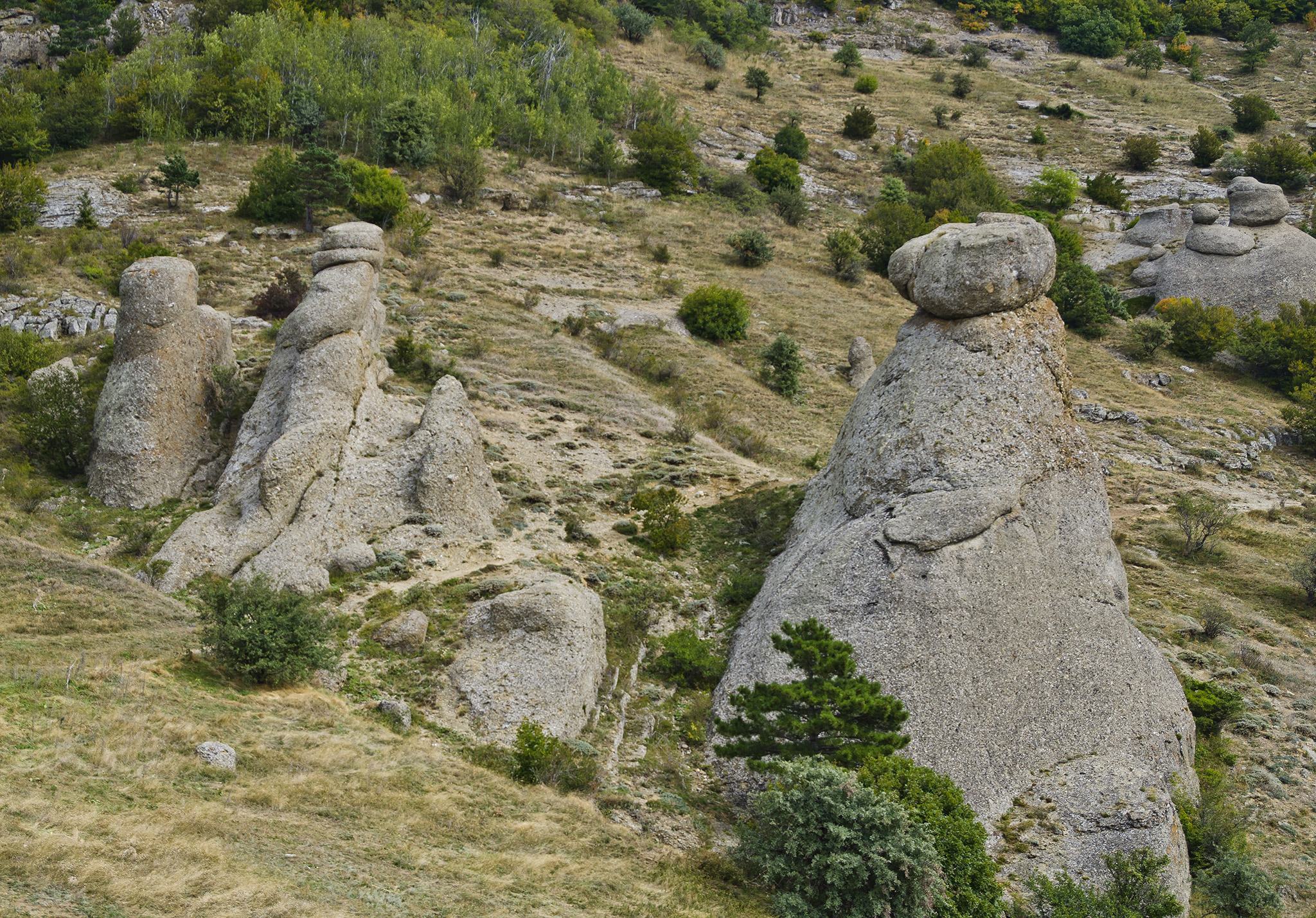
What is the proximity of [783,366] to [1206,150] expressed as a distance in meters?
45.0

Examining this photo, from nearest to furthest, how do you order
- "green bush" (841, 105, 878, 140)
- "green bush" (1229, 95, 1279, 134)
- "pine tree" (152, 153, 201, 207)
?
1. "pine tree" (152, 153, 201, 207)
2. "green bush" (841, 105, 878, 140)
3. "green bush" (1229, 95, 1279, 134)

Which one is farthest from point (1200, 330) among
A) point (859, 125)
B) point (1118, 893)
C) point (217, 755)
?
point (217, 755)

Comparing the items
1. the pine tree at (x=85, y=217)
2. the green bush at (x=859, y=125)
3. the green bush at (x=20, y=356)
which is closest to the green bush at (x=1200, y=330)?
the green bush at (x=859, y=125)

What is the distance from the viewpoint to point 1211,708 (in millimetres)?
15656

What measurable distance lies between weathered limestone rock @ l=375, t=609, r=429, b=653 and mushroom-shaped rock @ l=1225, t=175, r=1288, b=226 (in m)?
44.6

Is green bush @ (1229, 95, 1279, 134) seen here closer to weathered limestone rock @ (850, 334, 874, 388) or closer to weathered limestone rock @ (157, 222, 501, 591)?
weathered limestone rock @ (850, 334, 874, 388)

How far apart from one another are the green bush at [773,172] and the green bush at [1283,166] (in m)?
29.1

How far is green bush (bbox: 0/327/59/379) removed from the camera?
19828 millimetres

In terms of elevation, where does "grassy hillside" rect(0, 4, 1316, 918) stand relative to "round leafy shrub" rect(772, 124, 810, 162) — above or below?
below

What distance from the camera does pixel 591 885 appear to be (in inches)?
380

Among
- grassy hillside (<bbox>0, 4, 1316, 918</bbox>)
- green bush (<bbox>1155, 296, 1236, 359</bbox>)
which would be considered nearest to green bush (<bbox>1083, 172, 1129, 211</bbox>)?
green bush (<bbox>1155, 296, 1236, 359</bbox>)

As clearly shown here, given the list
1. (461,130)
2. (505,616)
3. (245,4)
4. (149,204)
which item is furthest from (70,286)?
(245,4)

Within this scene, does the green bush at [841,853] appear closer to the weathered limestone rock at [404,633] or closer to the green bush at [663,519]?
the weathered limestone rock at [404,633]

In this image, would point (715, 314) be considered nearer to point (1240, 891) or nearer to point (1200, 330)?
point (1200, 330)
